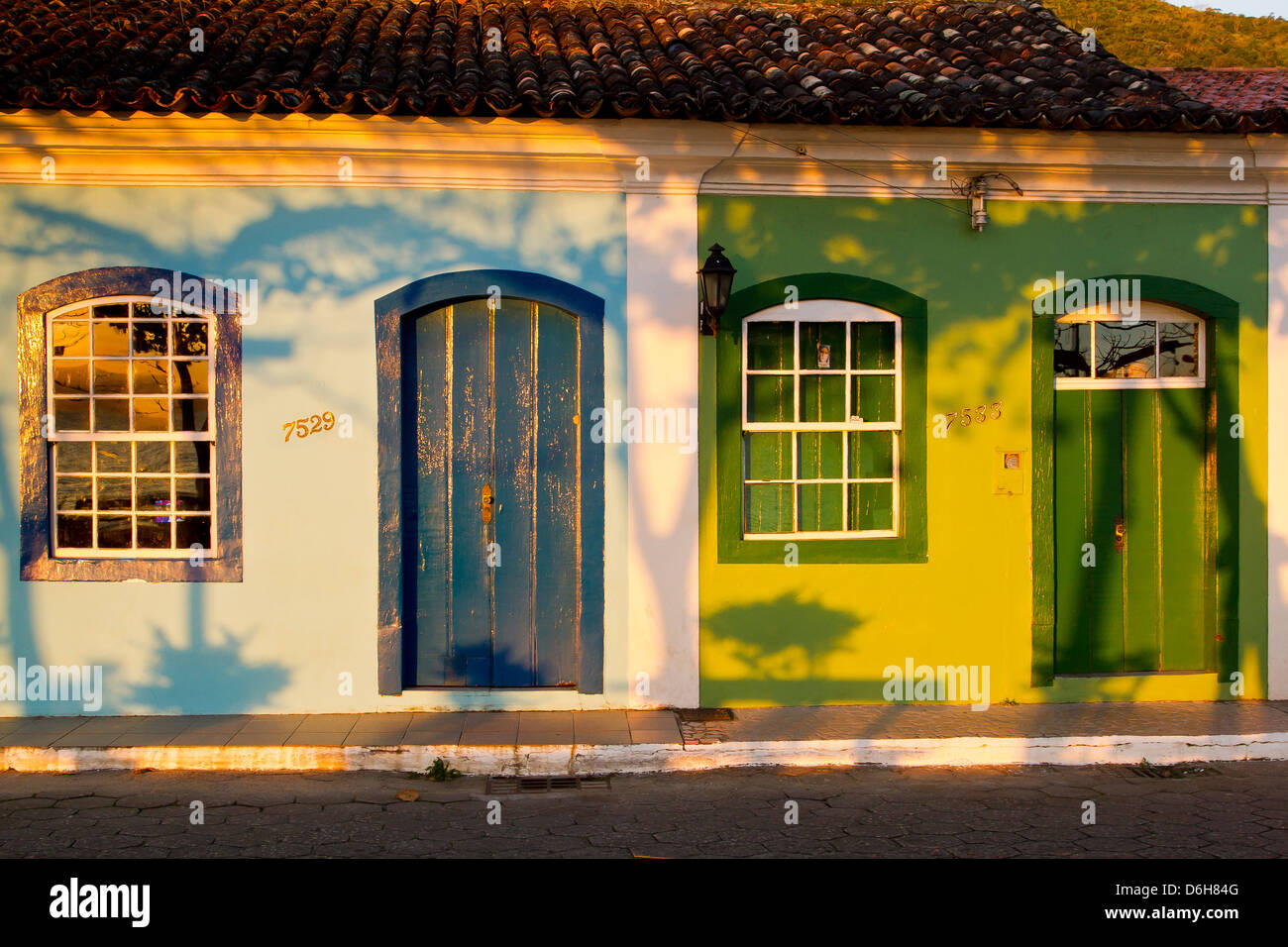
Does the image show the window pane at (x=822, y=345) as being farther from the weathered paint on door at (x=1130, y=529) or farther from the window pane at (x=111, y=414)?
the window pane at (x=111, y=414)

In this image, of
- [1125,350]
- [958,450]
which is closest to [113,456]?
[958,450]

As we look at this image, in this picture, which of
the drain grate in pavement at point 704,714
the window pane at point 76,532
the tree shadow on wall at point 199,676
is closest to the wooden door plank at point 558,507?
the drain grate in pavement at point 704,714

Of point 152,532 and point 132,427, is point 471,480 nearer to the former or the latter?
point 152,532

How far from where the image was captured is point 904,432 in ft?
25.0

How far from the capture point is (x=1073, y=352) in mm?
7820

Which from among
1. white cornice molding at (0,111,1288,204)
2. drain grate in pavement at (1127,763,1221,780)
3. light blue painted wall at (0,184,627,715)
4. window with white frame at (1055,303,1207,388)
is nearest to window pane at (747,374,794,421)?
white cornice molding at (0,111,1288,204)

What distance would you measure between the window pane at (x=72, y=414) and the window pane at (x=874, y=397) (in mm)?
5176

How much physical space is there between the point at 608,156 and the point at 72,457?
4080mm

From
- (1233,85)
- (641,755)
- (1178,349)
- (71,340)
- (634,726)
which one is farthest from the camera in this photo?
(1233,85)

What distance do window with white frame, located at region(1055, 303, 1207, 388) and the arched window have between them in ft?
18.7

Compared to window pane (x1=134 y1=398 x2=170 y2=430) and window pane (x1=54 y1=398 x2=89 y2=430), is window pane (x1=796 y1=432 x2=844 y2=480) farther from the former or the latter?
window pane (x1=54 y1=398 x2=89 y2=430)

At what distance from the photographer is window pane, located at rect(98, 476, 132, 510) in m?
7.40

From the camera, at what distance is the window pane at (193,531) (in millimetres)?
7426

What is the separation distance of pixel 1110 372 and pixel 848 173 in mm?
2343
